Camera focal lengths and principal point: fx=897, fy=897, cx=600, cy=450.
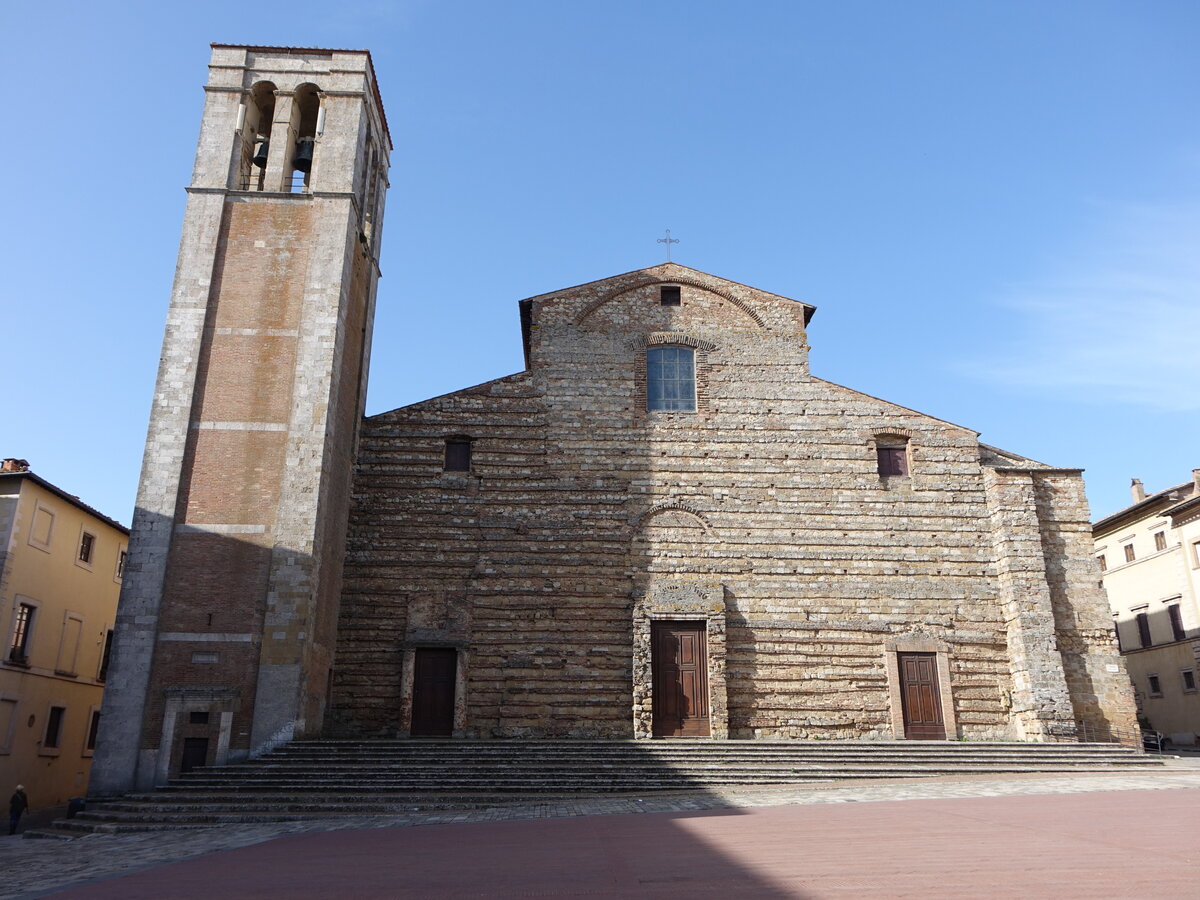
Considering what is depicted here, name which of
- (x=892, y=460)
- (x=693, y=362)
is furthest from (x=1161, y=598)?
(x=693, y=362)

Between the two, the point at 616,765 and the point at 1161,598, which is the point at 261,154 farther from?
the point at 1161,598

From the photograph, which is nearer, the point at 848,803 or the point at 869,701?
the point at 848,803

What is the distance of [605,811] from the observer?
11258 millimetres

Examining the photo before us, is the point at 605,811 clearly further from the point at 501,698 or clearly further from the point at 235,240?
the point at 235,240

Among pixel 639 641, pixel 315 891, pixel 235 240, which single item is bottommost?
pixel 315 891

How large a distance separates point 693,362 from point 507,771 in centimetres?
1025

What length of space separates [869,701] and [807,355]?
775 centimetres

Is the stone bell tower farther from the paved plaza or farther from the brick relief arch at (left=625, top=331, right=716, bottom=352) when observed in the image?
the brick relief arch at (left=625, top=331, right=716, bottom=352)

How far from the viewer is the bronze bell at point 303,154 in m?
19.9

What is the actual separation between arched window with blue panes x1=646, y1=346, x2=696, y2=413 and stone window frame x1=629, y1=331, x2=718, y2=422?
0.08 metres

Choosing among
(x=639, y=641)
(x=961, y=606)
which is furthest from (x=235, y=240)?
(x=961, y=606)

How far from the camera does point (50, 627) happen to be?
22219 millimetres

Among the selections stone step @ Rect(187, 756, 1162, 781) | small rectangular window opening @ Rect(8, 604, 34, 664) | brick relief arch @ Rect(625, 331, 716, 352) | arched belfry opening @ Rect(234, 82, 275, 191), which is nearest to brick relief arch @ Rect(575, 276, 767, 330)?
brick relief arch @ Rect(625, 331, 716, 352)

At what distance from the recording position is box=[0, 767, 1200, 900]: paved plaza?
5.56 metres
